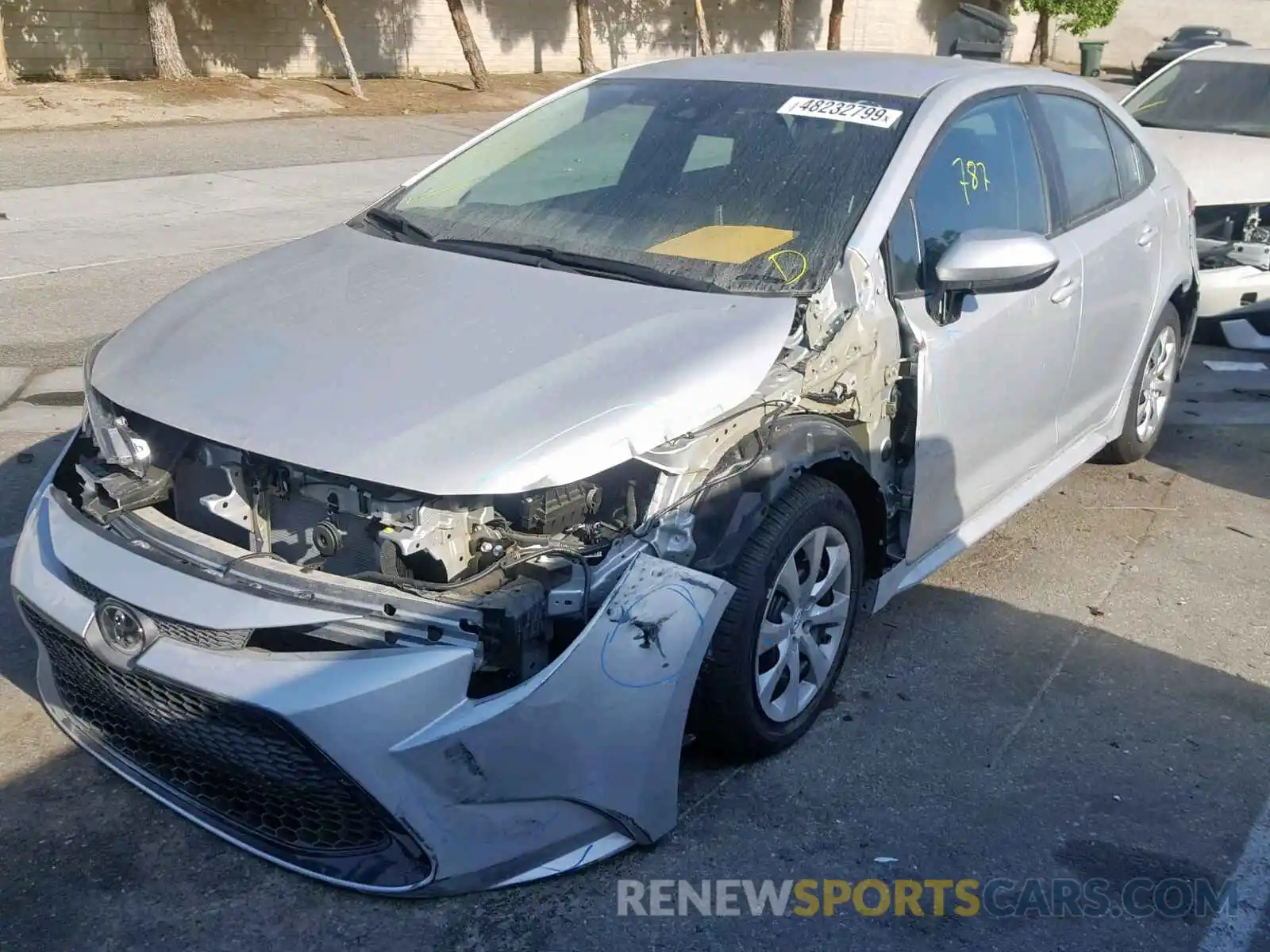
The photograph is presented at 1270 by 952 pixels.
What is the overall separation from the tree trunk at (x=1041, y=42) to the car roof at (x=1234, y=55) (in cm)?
2645

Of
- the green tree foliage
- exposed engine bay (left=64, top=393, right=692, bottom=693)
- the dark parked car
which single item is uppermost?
exposed engine bay (left=64, top=393, right=692, bottom=693)

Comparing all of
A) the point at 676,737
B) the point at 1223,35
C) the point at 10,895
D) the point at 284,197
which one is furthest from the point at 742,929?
the point at 1223,35

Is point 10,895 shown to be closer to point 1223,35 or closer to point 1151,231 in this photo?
point 1151,231

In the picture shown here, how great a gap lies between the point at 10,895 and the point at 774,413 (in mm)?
2142

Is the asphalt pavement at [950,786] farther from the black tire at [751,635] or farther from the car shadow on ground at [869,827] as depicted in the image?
the black tire at [751,635]

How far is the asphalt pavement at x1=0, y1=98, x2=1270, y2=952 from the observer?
9.53 feet

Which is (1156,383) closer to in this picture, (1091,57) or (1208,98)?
(1208,98)

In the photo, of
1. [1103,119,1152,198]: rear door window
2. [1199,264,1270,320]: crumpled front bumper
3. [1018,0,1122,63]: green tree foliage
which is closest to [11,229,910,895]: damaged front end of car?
[1103,119,1152,198]: rear door window

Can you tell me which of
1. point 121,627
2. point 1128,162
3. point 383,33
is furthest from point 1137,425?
point 383,33

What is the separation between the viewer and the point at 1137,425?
5.72 meters

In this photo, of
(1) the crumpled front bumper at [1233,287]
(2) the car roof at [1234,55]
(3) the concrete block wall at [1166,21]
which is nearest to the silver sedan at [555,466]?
(1) the crumpled front bumper at [1233,287]

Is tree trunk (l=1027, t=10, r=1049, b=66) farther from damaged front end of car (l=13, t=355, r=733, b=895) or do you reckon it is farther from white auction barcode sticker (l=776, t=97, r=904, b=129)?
damaged front end of car (l=13, t=355, r=733, b=895)

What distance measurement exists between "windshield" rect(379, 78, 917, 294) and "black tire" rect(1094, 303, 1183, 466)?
6.66 feet

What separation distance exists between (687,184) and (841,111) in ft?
1.85
